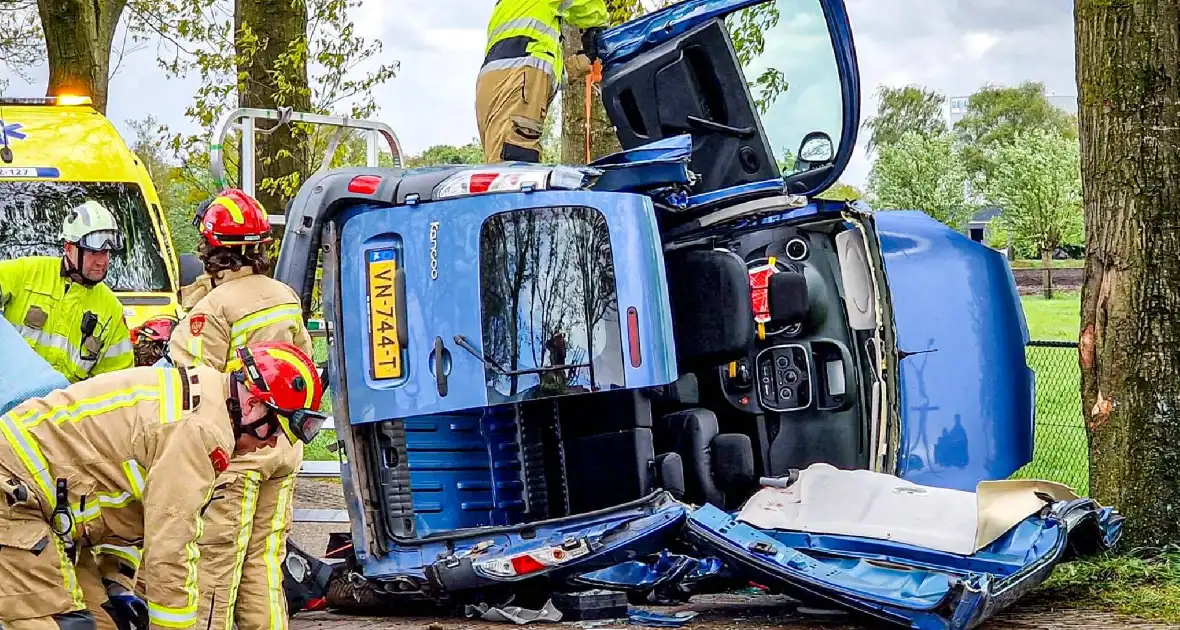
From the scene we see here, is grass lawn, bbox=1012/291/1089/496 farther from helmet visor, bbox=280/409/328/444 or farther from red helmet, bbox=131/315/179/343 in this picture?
helmet visor, bbox=280/409/328/444

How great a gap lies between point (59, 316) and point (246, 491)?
5.76ft

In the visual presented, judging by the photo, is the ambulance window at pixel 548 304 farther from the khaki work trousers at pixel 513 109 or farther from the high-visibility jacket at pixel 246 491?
the khaki work trousers at pixel 513 109

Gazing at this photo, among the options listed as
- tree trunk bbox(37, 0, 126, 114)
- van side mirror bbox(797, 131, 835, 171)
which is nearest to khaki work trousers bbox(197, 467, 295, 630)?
van side mirror bbox(797, 131, 835, 171)

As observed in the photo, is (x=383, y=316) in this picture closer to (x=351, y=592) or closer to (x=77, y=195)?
(x=351, y=592)

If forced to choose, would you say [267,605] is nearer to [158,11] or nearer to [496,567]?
[496,567]

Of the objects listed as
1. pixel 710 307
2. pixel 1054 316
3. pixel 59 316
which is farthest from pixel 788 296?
pixel 1054 316

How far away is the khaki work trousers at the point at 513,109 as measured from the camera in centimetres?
724

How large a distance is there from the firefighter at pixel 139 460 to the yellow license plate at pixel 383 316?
1.40 meters

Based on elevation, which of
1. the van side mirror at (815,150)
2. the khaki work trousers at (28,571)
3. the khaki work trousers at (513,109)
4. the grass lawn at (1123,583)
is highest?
the khaki work trousers at (513,109)

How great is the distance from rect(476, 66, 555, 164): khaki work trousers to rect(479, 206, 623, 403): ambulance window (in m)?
1.61

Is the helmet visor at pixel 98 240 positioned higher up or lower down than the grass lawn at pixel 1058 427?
higher up

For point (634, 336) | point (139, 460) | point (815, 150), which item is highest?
point (815, 150)

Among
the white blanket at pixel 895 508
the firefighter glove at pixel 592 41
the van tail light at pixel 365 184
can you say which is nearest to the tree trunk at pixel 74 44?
the firefighter glove at pixel 592 41

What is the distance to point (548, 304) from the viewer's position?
5.68m
